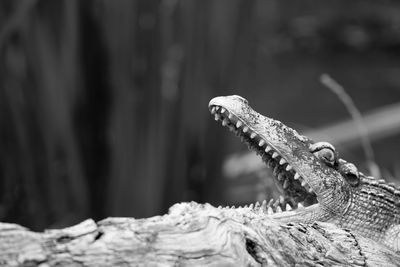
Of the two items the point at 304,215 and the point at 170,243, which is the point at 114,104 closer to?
the point at 304,215

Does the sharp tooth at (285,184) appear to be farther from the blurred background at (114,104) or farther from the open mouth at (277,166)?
the blurred background at (114,104)

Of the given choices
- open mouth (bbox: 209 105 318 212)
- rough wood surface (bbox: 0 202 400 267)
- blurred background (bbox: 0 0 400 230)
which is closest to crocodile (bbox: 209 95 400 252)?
open mouth (bbox: 209 105 318 212)

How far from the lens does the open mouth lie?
2.01 m

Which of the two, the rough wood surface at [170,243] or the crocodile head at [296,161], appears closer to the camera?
the rough wood surface at [170,243]

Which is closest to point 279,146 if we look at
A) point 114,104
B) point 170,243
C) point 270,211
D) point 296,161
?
point 296,161

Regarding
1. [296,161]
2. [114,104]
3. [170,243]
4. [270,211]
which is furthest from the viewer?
[114,104]

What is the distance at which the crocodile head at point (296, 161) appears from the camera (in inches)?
79.4

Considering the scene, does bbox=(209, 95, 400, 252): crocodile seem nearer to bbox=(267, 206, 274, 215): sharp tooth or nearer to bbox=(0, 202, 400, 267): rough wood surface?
bbox=(267, 206, 274, 215): sharp tooth

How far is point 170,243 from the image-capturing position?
1429mm

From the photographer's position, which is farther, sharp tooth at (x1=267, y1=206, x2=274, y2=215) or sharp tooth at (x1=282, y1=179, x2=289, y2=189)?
sharp tooth at (x1=282, y1=179, x2=289, y2=189)

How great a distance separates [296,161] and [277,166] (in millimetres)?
62

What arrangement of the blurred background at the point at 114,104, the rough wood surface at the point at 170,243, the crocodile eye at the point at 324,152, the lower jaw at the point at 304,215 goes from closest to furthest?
the rough wood surface at the point at 170,243 → the lower jaw at the point at 304,215 → the crocodile eye at the point at 324,152 → the blurred background at the point at 114,104

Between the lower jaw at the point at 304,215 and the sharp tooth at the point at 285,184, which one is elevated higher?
the sharp tooth at the point at 285,184

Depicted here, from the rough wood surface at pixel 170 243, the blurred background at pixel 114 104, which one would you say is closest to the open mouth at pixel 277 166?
the rough wood surface at pixel 170 243
